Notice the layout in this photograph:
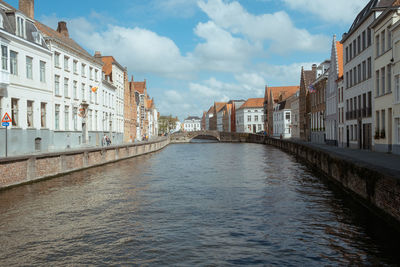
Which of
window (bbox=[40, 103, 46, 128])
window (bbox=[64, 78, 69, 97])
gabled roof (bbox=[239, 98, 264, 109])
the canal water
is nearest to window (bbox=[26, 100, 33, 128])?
window (bbox=[40, 103, 46, 128])

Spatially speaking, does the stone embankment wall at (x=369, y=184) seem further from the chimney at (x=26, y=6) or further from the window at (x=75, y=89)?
the chimney at (x=26, y=6)

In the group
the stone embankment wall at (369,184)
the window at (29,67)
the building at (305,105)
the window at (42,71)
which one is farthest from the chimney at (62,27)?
the building at (305,105)

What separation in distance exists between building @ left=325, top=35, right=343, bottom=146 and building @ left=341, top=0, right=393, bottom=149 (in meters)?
4.81

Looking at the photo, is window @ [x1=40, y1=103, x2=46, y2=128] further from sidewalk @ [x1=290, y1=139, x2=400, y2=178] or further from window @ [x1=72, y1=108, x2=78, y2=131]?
sidewalk @ [x1=290, y1=139, x2=400, y2=178]

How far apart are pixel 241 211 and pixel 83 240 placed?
17.1ft

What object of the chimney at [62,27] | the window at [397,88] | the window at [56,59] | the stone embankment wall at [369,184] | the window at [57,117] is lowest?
the stone embankment wall at [369,184]

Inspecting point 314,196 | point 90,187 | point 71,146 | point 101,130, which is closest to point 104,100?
point 101,130

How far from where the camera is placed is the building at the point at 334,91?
45.4 metres

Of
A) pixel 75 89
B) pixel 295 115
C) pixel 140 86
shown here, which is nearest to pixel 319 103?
pixel 295 115

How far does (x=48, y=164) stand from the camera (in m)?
20.7

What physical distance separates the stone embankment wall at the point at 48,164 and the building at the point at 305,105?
3989cm

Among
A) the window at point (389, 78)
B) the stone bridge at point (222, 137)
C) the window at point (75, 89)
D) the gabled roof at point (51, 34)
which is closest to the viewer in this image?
the window at point (389, 78)

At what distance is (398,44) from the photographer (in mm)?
24844

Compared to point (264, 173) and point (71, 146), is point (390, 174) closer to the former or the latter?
point (264, 173)
